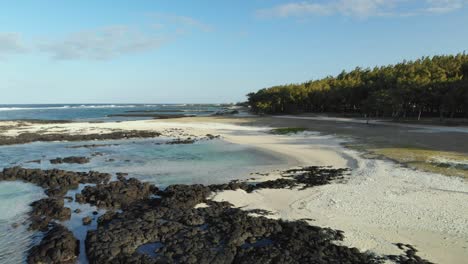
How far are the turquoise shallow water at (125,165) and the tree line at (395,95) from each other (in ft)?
96.1

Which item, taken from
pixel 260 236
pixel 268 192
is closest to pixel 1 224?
pixel 260 236

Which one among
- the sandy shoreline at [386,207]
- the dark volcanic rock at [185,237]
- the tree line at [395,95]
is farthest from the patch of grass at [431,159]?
the tree line at [395,95]

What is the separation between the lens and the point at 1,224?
13242 millimetres

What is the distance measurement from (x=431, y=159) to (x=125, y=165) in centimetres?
1983

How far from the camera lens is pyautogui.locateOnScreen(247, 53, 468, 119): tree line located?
48.1m

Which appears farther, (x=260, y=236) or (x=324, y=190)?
(x=324, y=190)

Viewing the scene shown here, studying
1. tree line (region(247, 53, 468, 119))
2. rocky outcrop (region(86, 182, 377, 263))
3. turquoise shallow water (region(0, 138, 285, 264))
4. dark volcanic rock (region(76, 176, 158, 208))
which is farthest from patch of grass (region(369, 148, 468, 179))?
tree line (region(247, 53, 468, 119))

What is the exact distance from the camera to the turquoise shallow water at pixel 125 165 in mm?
12750

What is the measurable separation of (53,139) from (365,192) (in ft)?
119

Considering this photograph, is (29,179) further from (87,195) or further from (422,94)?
(422,94)

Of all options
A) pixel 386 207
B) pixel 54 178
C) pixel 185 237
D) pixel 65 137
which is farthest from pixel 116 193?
pixel 65 137

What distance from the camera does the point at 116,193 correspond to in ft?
55.0

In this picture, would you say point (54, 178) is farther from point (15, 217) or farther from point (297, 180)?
Result: point (297, 180)

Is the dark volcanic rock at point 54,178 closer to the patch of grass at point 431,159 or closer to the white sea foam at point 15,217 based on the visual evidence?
the white sea foam at point 15,217
